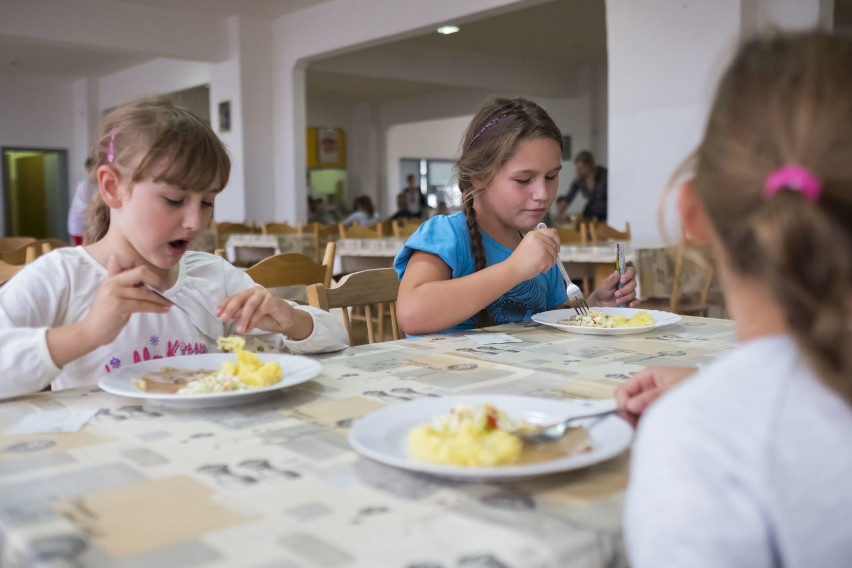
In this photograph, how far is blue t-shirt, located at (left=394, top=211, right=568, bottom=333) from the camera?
61.7 inches

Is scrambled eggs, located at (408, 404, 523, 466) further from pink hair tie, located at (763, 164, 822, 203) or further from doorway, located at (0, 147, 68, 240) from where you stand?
doorway, located at (0, 147, 68, 240)

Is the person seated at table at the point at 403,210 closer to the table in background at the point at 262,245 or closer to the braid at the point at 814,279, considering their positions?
the table in background at the point at 262,245

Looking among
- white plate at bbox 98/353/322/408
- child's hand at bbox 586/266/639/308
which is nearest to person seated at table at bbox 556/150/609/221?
child's hand at bbox 586/266/639/308

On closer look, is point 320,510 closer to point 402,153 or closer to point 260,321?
point 260,321

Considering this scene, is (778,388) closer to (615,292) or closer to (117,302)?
(117,302)

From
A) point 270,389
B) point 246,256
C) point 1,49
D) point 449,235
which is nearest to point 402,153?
point 1,49

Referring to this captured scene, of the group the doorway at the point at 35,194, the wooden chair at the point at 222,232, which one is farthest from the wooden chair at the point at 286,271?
the doorway at the point at 35,194

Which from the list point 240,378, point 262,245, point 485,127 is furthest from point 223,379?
point 262,245

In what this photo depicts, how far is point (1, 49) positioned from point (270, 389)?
858 centimetres

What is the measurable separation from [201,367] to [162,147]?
35cm

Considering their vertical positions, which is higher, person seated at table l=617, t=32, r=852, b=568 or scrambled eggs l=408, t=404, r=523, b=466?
person seated at table l=617, t=32, r=852, b=568

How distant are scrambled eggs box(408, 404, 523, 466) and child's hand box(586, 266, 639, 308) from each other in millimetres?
1017

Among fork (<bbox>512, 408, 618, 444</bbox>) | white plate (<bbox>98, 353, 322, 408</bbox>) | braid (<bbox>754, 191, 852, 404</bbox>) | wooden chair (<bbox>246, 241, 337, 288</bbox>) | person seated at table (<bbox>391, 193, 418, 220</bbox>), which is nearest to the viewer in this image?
braid (<bbox>754, 191, 852, 404</bbox>)

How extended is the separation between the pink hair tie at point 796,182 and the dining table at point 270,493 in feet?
0.81
